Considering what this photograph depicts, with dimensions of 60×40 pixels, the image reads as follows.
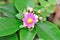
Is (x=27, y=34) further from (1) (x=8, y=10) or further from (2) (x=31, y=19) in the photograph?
(1) (x=8, y=10)

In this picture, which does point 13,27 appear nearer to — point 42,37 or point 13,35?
point 13,35

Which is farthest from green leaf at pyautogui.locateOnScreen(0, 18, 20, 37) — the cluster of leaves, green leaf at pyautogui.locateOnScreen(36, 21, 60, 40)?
green leaf at pyautogui.locateOnScreen(36, 21, 60, 40)

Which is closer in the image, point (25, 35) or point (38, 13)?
point (25, 35)

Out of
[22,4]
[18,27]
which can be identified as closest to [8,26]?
[18,27]

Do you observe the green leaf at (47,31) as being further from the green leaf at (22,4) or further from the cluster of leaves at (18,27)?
the green leaf at (22,4)

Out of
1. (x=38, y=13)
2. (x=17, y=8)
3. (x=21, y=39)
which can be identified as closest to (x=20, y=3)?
(x=17, y=8)

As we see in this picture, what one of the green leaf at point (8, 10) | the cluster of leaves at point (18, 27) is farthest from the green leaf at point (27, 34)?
the green leaf at point (8, 10)
